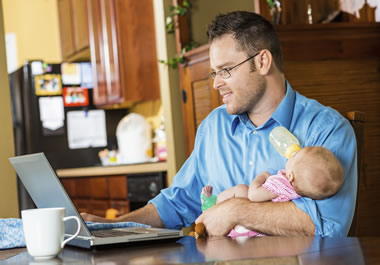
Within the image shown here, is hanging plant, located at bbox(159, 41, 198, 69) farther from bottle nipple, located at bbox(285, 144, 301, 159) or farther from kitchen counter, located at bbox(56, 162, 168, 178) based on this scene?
bottle nipple, located at bbox(285, 144, 301, 159)

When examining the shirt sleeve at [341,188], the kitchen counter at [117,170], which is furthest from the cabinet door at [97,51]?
the shirt sleeve at [341,188]

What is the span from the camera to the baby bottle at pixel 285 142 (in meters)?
1.66

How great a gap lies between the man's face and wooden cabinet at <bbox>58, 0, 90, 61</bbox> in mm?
3919

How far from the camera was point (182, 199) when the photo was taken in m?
2.12

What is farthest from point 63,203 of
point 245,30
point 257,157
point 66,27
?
point 66,27

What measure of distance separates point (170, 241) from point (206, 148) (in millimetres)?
789

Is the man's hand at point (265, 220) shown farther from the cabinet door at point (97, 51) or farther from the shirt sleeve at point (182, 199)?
the cabinet door at point (97, 51)

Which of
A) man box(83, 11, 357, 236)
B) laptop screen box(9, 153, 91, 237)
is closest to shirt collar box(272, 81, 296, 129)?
man box(83, 11, 357, 236)

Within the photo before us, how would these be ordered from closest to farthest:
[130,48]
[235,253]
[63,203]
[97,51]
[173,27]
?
[235,253], [63,203], [173,27], [130,48], [97,51]

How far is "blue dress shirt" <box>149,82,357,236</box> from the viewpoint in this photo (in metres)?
1.67

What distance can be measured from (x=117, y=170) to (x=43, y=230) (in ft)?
11.2

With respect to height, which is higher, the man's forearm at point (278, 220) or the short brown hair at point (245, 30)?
the short brown hair at point (245, 30)

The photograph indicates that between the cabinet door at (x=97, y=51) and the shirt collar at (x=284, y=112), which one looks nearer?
the shirt collar at (x=284, y=112)

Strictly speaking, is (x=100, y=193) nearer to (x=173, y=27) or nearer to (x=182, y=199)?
(x=173, y=27)
